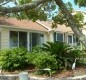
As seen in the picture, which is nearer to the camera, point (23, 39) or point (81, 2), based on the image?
point (81, 2)

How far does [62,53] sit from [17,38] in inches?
490

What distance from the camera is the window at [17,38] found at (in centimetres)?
2477

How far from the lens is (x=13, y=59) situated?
1288 centimetres

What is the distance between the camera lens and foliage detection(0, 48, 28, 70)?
1289cm

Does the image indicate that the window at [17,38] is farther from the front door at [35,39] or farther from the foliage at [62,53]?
the foliage at [62,53]

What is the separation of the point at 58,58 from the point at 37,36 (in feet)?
A: 51.7

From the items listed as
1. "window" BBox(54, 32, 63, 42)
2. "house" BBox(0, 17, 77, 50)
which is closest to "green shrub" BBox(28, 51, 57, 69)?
"house" BBox(0, 17, 77, 50)

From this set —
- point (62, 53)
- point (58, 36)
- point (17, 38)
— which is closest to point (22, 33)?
point (17, 38)

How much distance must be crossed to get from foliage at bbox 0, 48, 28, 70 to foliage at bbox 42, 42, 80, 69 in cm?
121

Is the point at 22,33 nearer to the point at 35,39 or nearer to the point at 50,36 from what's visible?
the point at 35,39

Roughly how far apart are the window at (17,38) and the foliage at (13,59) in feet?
37.6

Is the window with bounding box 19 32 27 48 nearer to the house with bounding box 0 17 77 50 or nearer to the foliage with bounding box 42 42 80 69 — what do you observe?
the house with bounding box 0 17 77 50

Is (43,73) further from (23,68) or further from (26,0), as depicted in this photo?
(26,0)

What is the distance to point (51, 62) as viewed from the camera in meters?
12.1
